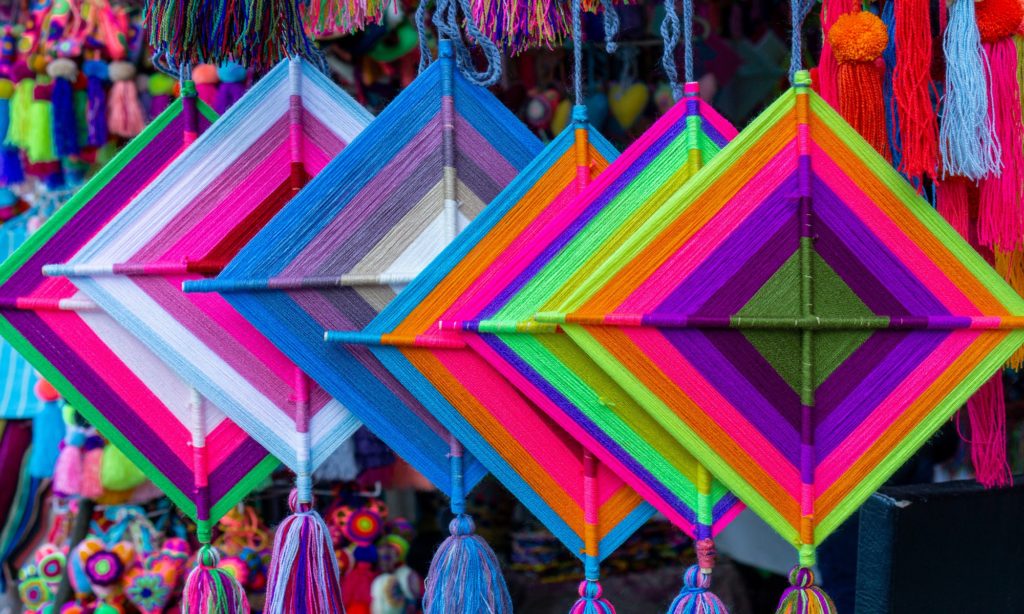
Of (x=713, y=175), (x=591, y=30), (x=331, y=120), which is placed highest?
(x=591, y=30)

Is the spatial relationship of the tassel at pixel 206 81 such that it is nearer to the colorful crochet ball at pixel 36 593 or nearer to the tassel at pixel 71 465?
the tassel at pixel 71 465

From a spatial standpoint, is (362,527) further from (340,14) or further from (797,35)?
(797,35)

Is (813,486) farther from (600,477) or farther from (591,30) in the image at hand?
(591,30)

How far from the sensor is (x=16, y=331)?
109 cm

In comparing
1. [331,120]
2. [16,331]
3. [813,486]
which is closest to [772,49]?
[331,120]

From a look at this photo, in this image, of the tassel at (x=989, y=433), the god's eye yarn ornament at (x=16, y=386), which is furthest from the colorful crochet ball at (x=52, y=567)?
the tassel at (x=989, y=433)

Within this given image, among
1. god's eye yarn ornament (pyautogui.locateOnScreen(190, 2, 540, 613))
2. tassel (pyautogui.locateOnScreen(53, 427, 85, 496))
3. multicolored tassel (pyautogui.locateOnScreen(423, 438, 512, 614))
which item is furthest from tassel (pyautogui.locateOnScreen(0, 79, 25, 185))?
multicolored tassel (pyautogui.locateOnScreen(423, 438, 512, 614))

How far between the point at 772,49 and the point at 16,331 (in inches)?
57.9

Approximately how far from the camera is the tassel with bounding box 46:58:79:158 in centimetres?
173

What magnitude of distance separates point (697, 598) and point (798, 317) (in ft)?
0.91

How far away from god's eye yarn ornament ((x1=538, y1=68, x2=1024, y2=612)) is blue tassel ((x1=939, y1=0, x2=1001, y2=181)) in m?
0.07

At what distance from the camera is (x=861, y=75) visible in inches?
35.9

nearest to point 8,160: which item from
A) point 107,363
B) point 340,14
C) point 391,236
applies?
point 107,363

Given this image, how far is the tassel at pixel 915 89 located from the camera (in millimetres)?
886
